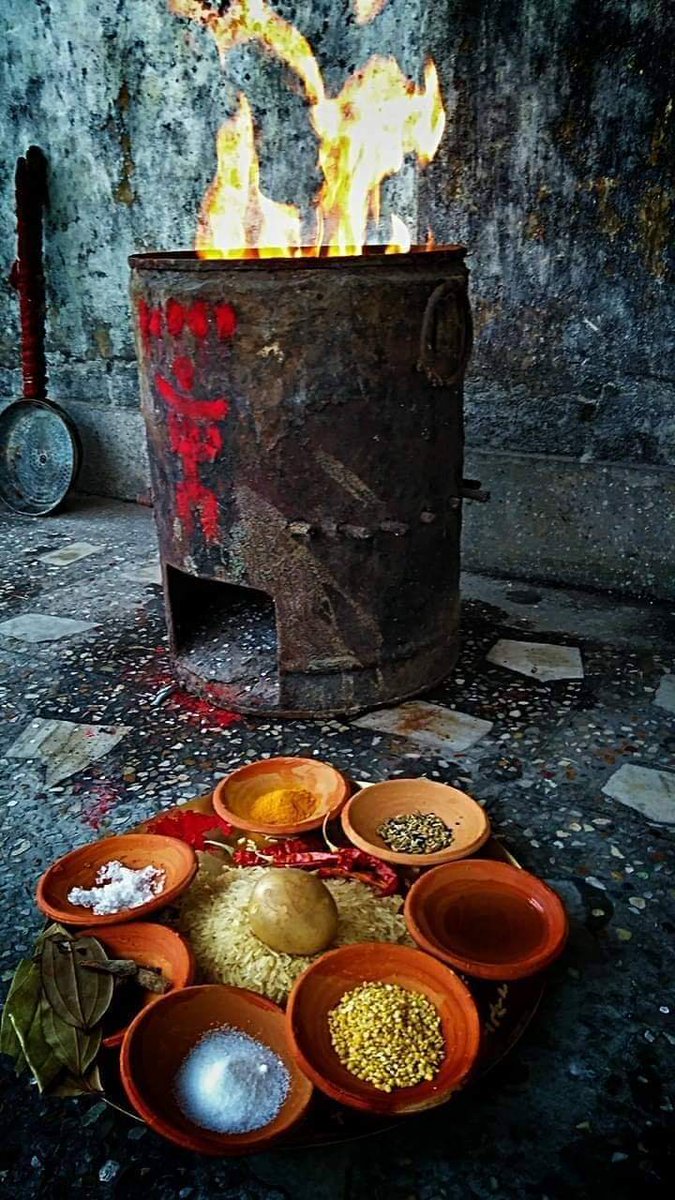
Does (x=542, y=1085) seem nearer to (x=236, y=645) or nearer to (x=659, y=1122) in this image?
(x=659, y=1122)

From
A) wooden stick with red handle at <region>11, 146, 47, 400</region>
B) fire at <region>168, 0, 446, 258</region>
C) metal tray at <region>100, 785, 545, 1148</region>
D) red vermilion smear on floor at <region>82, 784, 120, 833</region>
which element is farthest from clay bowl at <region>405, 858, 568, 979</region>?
wooden stick with red handle at <region>11, 146, 47, 400</region>

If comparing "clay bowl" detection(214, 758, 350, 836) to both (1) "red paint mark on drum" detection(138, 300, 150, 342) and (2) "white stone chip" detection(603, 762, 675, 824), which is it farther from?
(1) "red paint mark on drum" detection(138, 300, 150, 342)

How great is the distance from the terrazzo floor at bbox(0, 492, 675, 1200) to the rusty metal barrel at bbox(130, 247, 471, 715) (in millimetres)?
316

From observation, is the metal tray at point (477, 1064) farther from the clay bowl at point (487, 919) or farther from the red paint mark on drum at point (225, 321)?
the red paint mark on drum at point (225, 321)

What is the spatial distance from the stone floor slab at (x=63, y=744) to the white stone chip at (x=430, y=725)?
1.00 metres

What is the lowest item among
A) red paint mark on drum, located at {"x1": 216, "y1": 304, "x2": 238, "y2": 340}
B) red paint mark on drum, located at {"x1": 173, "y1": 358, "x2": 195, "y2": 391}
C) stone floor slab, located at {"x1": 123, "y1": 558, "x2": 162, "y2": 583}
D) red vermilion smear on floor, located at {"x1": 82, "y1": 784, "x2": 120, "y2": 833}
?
red vermilion smear on floor, located at {"x1": 82, "y1": 784, "x2": 120, "y2": 833}

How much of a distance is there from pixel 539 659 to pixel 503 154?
8.39 feet

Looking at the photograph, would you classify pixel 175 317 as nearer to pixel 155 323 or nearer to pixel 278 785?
pixel 155 323

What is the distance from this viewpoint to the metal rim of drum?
6.00 m

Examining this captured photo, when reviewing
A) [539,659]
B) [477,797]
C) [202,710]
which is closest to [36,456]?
[202,710]

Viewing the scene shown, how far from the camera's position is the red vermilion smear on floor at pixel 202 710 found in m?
3.38

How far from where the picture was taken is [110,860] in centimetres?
233

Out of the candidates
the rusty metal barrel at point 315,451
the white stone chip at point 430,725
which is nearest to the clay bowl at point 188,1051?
the white stone chip at point 430,725

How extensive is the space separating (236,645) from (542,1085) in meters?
2.29
